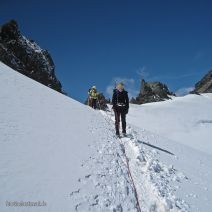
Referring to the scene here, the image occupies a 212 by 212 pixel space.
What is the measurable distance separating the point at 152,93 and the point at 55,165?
158ft

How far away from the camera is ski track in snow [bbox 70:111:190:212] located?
5.67 metres

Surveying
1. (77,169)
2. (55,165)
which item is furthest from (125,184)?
(55,165)

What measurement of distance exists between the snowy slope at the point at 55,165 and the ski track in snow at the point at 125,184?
0.02 meters

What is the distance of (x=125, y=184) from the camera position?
693 centimetres

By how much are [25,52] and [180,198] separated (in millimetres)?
52948

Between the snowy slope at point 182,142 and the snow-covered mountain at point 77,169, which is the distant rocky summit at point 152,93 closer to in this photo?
the snowy slope at point 182,142

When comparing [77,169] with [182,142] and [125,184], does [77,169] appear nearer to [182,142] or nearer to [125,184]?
[125,184]

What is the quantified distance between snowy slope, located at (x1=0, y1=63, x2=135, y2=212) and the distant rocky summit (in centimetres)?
4139

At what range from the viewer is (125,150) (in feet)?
34.0

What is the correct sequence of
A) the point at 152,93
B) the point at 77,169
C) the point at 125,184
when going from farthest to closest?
1. the point at 152,93
2. the point at 125,184
3. the point at 77,169

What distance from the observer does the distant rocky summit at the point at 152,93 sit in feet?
168

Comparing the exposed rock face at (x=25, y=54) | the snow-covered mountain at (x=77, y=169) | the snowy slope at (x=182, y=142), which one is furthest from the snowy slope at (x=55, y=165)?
the exposed rock face at (x=25, y=54)

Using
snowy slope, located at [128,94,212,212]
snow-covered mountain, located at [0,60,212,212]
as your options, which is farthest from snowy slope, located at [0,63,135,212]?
snowy slope, located at [128,94,212,212]

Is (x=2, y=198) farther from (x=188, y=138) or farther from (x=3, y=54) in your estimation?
(x=3, y=54)
